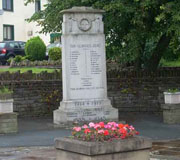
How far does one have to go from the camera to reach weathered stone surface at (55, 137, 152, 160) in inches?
270

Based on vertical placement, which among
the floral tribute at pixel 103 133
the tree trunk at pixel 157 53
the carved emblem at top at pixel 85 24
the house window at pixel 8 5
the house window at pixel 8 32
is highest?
the house window at pixel 8 5

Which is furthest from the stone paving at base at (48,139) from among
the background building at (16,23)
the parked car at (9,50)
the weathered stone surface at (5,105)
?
the background building at (16,23)

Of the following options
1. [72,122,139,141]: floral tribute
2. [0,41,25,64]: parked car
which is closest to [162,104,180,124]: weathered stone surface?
[72,122,139,141]: floral tribute

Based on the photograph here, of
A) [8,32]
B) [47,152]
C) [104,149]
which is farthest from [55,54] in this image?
[104,149]

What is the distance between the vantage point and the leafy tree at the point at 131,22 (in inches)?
604

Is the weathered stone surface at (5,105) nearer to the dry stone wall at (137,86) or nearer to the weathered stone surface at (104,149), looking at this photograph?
the dry stone wall at (137,86)

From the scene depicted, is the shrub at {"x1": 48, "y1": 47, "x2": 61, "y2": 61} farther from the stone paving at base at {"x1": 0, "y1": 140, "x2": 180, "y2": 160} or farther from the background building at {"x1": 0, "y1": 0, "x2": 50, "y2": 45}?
the background building at {"x1": 0, "y1": 0, "x2": 50, "y2": 45}

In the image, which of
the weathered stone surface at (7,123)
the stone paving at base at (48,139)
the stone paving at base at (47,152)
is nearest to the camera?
the stone paving at base at (47,152)

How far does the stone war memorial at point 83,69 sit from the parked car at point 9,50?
54.8ft

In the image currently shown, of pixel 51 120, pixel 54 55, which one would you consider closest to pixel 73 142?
pixel 51 120

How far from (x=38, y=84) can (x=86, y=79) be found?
3.22 metres

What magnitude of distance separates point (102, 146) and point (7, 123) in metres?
6.86

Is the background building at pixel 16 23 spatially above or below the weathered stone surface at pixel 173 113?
above

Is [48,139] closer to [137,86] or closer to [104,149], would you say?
[104,149]
